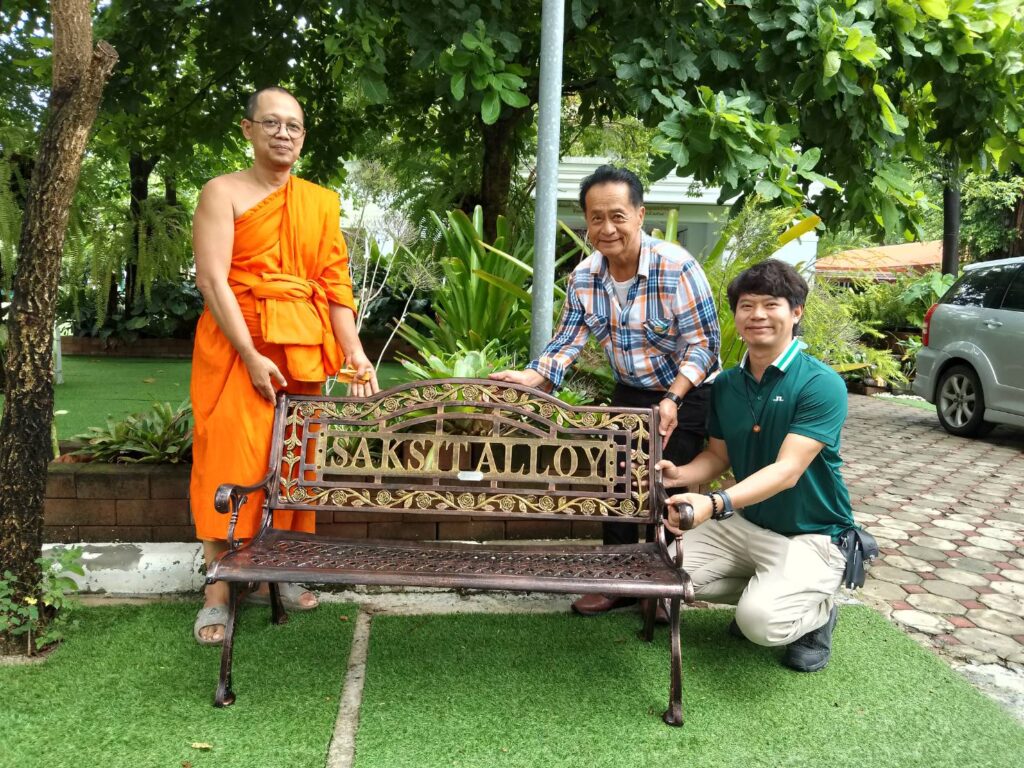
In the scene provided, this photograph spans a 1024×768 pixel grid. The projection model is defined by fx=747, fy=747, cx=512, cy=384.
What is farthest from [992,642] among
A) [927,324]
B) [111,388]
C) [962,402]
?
[111,388]

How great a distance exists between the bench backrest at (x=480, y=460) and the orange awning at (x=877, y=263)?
181 inches

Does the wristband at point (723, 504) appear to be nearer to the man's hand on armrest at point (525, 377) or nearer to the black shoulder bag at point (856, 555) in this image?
the black shoulder bag at point (856, 555)

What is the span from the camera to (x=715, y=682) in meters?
2.53

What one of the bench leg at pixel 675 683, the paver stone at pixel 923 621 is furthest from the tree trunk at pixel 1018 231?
the bench leg at pixel 675 683

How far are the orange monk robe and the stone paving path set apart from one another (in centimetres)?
269

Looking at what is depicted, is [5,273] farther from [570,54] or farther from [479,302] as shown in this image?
[570,54]

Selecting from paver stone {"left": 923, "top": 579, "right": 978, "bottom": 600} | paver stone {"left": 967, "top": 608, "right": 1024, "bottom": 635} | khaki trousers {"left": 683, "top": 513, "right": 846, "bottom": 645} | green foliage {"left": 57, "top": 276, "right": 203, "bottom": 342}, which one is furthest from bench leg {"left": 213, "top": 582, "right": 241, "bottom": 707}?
green foliage {"left": 57, "top": 276, "right": 203, "bottom": 342}

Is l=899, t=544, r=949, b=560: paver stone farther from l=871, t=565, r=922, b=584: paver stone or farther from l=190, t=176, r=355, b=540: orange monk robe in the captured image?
l=190, t=176, r=355, b=540: orange monk robe

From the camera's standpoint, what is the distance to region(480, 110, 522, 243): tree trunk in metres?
5.89

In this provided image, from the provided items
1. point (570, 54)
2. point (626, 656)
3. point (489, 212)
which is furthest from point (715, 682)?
point (570, 54)

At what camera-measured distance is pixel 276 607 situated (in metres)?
2.84

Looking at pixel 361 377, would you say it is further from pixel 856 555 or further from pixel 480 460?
pixel 856 555

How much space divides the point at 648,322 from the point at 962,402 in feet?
20.9

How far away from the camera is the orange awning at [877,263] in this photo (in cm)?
1065
